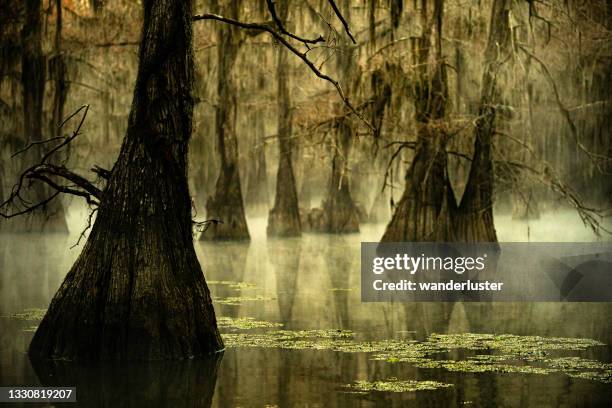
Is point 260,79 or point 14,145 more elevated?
point 260,79

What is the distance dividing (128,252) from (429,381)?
3.02 m

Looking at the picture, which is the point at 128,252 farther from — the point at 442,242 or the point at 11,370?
the point at 442,242

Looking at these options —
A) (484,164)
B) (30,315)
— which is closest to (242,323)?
(30,315)

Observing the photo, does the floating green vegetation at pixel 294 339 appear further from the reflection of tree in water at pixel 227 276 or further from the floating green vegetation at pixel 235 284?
the floating green vegetation at pixel 235 284

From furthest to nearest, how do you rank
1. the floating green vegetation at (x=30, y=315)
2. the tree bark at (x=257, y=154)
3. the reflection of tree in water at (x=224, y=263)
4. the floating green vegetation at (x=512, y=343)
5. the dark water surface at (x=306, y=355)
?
the tree bark at (x=257, y=154) → the reflection of tree in water at (x=224, y=263) → the floating green vegetation at (x=30, y=315) → the floating green vegetation at (x=512, y=343) → the dark water surface at (x=306, y=355)

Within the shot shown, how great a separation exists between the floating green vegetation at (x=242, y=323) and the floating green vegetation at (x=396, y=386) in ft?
13.1

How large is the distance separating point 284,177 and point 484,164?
499 inches

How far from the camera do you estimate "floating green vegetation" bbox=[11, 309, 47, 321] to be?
14505mm

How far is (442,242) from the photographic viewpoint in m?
24.0

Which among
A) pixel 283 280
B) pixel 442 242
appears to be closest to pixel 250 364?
pixel 283 280

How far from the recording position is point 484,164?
24234 mm

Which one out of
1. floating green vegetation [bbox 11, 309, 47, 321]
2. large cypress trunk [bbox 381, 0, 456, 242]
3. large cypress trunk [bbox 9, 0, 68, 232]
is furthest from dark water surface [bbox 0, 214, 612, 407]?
large cypress trunk [bbox 9, 0, 68, 232]

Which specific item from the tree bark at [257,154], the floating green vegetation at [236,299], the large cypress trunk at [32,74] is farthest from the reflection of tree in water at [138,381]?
the tree bark at [257,154]

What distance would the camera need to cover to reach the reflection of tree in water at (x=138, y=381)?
9125mm
